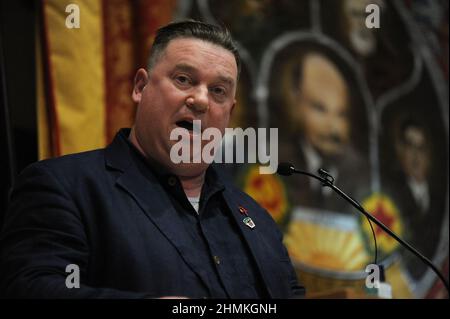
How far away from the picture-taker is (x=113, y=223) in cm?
172

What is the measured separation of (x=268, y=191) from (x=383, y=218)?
810 millimetres

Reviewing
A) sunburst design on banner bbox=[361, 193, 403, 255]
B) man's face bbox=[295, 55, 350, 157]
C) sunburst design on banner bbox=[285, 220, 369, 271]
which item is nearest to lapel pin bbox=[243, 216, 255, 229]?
sunburst design on banner bbox=[285, 220, 369, 271]

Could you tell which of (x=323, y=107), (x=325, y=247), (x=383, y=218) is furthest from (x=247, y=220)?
(x=383, y=218)

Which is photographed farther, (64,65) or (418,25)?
(418,25)

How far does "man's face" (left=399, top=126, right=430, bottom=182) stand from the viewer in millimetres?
4000

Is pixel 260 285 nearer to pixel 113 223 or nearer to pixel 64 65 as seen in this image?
pixel 113 223

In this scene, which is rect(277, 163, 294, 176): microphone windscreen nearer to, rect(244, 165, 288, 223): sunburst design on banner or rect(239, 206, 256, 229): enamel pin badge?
rect(239, 206, 256, 229): enamel pin badge

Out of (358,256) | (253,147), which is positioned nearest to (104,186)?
(253,147)

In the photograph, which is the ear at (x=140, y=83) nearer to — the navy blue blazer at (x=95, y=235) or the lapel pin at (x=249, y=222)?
the navy blue blazer at (x=95, y=235)

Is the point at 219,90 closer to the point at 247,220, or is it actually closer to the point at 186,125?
the point at 186,125

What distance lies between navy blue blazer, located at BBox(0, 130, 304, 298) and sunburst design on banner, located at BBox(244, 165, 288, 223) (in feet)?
5.20

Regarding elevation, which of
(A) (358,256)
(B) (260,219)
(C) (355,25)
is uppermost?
(C) (355,25)

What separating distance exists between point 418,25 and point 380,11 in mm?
284

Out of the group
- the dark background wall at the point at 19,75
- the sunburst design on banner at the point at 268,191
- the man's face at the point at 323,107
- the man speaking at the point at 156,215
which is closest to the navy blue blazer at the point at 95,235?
the man speaking at the point at 156,215
